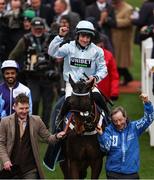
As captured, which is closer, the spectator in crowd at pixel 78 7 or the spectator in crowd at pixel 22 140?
the spectator in crowd at pixel 22 140

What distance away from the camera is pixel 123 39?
2161cm

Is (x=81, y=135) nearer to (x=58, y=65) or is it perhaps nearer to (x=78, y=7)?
(x=58, y=65)

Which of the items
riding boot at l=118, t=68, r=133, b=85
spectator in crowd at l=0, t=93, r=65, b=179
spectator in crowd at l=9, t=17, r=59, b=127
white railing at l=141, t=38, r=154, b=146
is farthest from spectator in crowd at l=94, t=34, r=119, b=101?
riding boot at l=118, t=68, r=133, b=85

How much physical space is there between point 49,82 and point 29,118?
4.60 meters

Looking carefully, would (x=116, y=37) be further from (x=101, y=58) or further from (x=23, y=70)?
(x=101, y=58)

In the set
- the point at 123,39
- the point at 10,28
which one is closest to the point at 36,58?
the point at 10,28

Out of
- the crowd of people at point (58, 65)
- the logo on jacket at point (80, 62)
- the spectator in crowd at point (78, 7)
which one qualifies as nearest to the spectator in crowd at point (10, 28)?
the crowd of people at point (58, 65)

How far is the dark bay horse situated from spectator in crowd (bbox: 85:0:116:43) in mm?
8771

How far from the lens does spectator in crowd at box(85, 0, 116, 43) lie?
66.0ft

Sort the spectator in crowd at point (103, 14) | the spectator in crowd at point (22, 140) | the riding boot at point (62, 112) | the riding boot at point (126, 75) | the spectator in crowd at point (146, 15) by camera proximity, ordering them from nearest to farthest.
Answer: the spectator in crowd at point (22, 140) < the riding boot at point (62, 112) < the spectator in crowd at point (146, 15) < the spectator in crowd at point (103, 14) < the riding boot at point (126, 75)

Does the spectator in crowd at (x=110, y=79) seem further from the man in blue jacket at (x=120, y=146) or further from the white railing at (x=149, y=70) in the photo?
the man in blue jacket at (x=120, y=146)

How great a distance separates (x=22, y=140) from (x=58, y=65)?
17.2ft

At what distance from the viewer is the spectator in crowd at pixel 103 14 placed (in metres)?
20.1

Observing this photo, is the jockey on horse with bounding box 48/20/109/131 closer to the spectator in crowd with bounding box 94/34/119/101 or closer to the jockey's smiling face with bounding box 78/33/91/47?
the jockey's smiling face with bounding box 78/33/91/47
